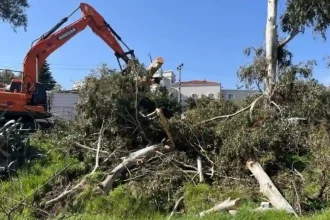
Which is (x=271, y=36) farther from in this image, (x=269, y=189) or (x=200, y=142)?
(x=269, y=189)

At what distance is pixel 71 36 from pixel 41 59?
1196mm

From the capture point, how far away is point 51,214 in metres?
6.56

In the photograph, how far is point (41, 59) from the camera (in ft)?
44.4

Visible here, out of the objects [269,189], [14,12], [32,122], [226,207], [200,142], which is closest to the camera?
[226,207]

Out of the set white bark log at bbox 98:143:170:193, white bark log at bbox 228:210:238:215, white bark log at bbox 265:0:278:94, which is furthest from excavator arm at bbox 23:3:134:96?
white bark log at bbox 228:210:238:215

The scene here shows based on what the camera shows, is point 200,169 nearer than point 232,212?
No

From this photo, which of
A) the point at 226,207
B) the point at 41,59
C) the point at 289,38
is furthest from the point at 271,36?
the point at 226,207

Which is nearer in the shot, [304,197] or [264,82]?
[304,197]

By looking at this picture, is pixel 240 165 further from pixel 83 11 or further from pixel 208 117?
pixel 83 11

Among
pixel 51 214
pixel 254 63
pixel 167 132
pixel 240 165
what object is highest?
pixel 254 63

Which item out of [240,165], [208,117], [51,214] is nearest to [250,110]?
[208,117]

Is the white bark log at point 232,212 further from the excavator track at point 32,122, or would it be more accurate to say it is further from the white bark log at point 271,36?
the white bark log at point 271,36

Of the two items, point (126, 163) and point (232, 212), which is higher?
point (126, 163)

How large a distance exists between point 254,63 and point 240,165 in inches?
242
